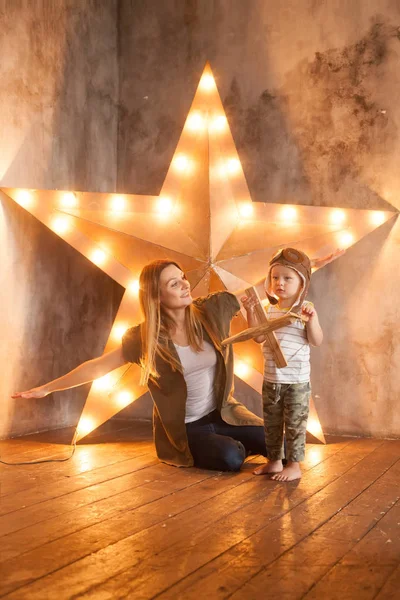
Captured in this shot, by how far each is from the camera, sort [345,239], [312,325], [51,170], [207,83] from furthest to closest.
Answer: [51,170]
[207,83]
[345,239]
[312,325]

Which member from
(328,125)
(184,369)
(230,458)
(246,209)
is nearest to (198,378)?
(184,369)

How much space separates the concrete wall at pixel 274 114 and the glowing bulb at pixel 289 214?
1.26 ft

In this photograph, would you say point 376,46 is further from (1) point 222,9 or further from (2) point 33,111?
(2) point 33,111

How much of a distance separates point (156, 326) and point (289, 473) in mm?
896

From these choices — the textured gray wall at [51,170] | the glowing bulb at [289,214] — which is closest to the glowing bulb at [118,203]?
the textured gray wall at [51,170]

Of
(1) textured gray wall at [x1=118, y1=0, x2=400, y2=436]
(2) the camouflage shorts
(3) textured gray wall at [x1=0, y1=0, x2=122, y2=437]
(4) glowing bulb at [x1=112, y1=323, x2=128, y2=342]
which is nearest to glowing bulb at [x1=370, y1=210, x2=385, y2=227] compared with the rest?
(1) textured gray wall at [x1=118, y1=0, x2=400, y2=436]

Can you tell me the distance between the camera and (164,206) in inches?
153

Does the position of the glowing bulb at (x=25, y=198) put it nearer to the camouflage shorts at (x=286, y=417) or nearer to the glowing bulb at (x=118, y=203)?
the glowing bulb at (x=118, y=203)

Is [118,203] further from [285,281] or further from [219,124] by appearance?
[285,281]

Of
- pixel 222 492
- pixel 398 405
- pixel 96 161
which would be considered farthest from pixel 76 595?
pixel 96 161

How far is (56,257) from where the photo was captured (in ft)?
13.8

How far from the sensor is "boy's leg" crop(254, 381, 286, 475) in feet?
10.3

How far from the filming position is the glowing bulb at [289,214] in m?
3.83

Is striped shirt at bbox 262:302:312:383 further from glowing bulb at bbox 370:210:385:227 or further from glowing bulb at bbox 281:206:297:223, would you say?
glowing bulb at bbox 370:210:385:227
